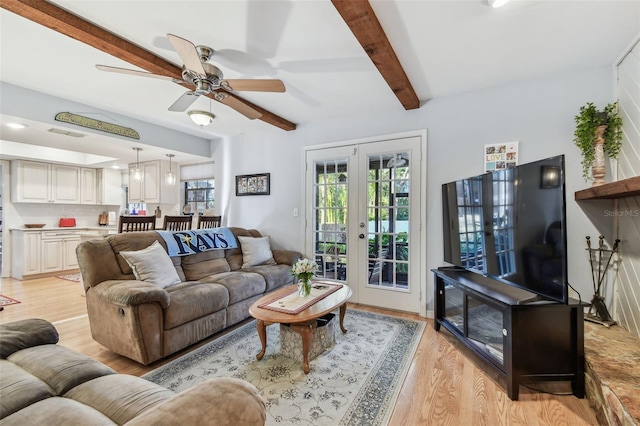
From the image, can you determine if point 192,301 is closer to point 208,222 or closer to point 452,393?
point 452,393

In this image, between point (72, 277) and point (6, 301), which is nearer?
point (6, 301)

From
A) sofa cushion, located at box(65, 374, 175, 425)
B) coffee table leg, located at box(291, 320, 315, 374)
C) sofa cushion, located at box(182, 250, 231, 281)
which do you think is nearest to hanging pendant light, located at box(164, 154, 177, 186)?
sofa cushion, located at box(182, 250, 231, 281)

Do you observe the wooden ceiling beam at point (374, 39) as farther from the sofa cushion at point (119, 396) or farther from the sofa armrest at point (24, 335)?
the sofa armrest at point (24, 335)

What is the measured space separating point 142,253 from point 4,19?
1.88m

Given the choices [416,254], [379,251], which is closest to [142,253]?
[379,251]

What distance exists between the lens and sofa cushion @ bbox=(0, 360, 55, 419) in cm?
94

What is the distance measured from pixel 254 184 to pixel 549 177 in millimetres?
3688

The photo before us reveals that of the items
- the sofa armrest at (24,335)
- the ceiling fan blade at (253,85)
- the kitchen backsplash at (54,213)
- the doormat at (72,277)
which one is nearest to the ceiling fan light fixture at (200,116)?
the ceiling fan blade at (253,85)

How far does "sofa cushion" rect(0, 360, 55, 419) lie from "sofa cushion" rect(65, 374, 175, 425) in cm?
9

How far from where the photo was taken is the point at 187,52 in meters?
1.75

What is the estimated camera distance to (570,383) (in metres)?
1.91

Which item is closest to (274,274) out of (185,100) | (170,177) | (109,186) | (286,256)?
(286,256)

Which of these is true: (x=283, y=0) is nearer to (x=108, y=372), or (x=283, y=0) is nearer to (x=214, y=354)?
(x=108, y=372)

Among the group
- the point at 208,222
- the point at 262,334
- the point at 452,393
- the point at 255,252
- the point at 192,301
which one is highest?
the point at 208,222
